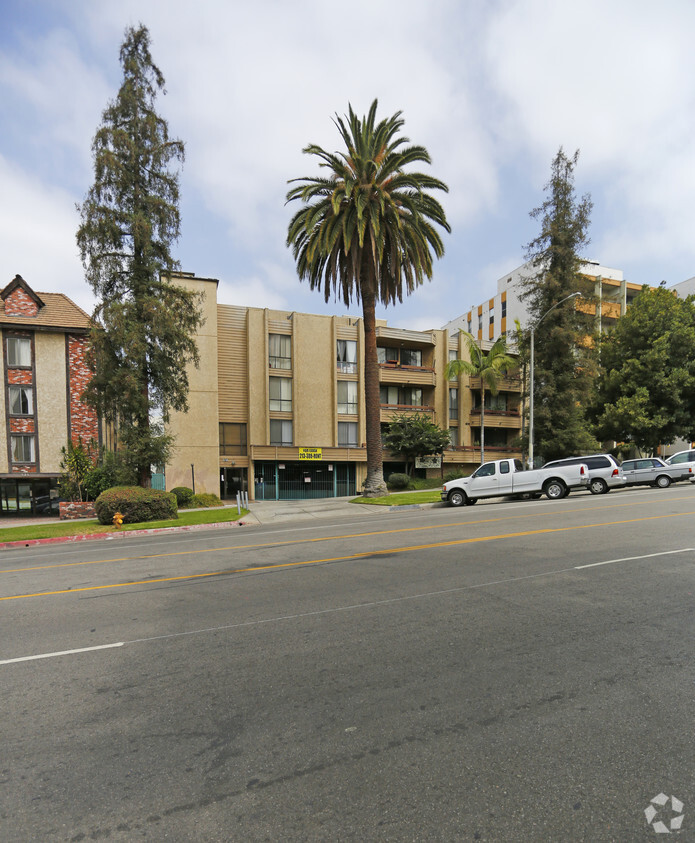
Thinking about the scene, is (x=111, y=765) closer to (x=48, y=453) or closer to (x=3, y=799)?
(x=3, y=799)

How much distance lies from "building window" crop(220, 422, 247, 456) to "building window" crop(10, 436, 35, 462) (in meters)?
11.3

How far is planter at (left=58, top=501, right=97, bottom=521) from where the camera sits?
79.5ft

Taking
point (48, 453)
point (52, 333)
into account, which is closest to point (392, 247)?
point (52, 333)

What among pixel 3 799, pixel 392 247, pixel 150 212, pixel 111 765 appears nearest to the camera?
pixel 3 799

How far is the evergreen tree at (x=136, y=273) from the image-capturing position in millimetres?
22016

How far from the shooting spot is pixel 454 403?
137ft

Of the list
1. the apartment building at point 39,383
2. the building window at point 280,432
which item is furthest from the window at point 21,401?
the building window at point 280,432

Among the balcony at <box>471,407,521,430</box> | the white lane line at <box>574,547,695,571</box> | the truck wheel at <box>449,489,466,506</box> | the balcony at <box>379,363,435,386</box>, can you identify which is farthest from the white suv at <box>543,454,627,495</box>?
the balcony at <box>471,407,521,430</box>

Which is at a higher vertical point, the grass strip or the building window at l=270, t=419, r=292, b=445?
the building window at l=270, t=419, r=292, b=445

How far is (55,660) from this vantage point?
4.90 metres

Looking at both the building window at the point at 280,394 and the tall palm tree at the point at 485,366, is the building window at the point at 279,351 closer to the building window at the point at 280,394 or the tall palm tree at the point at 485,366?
the building window at the point at 280,394

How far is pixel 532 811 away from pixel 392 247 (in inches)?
981

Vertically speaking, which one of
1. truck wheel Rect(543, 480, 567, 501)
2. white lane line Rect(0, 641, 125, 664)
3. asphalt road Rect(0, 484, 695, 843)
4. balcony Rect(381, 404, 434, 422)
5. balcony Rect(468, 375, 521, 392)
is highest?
balcony Rect(468, 375, 521, 392)

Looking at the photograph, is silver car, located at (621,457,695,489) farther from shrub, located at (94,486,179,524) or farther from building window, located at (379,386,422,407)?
shrub, located at (94,486,179,524)
